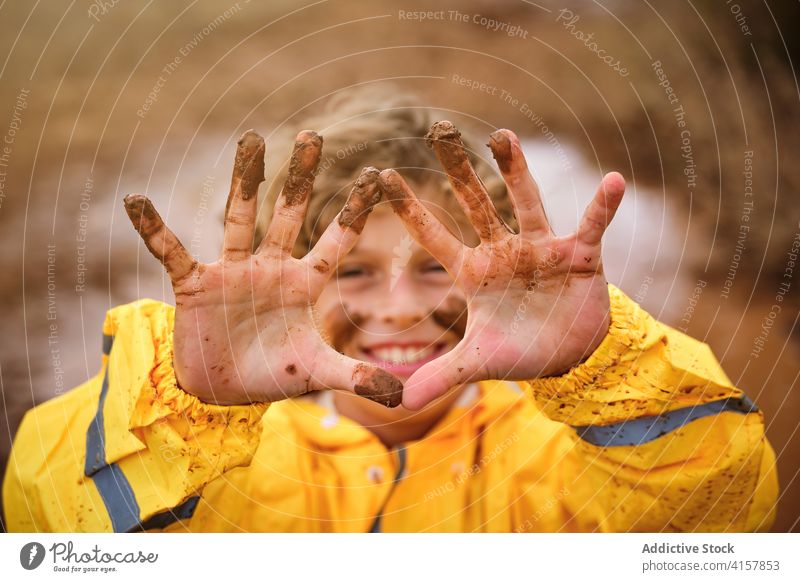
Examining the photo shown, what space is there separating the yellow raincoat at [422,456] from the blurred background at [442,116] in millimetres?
91

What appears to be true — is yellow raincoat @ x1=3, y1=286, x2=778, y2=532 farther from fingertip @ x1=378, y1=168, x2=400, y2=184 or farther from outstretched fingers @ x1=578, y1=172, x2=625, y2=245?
fingertip @ x1=378, y1=168, x2=400, y2=184

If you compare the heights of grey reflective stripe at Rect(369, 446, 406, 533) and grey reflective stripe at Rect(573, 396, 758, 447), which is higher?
grey reflective stripe at Rect(573, 396, 758, 447)

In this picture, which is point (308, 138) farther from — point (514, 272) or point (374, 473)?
point (374, 473)

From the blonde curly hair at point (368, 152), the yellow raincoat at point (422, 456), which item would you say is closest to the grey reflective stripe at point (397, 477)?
the yellow raincoat at point (422, 456)

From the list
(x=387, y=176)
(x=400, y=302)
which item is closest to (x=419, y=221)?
(x=387, y=176)

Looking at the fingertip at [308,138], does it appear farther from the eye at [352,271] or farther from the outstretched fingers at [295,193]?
the eye at [352,271]

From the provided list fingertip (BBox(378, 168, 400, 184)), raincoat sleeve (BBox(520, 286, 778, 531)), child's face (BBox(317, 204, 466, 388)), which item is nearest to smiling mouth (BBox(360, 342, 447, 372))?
child's face (BBox(317, 204, 466, 388))

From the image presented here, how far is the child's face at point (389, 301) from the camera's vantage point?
691 mm

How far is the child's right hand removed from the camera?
0.56 meters

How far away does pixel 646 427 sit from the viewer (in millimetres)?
646

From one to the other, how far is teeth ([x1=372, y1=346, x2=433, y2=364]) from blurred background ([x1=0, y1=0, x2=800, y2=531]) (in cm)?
20

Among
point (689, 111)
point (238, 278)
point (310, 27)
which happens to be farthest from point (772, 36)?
point (238, 278)
